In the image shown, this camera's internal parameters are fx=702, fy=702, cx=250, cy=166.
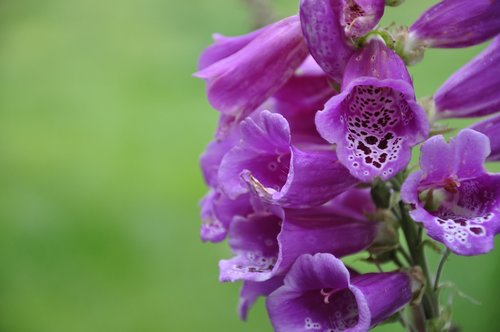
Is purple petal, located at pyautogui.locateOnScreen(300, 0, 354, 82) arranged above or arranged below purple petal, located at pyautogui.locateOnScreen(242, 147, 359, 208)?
above

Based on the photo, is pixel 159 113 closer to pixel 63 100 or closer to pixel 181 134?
pixel 181 134

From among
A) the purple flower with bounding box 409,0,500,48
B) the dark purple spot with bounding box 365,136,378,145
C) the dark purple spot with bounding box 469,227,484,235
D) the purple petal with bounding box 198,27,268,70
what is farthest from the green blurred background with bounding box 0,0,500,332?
the dark purple spot with bounding box 469,227,484,235

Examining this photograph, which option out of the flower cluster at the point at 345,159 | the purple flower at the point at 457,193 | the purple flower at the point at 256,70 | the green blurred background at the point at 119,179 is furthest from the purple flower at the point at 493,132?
the green blurred background at the point at 119,179

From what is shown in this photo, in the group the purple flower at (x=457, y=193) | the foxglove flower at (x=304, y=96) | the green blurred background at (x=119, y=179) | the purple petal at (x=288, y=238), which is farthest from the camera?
the green blurred background at (x=119, y=179)

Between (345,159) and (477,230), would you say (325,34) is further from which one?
(477,230)

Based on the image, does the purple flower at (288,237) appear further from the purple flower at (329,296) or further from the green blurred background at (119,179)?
the green blurred background at (119,179)

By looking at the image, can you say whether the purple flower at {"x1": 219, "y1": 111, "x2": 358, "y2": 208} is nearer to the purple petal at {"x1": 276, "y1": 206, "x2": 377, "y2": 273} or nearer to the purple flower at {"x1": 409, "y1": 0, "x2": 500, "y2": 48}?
the purple petal at {"x1": 276, "y1": 206, "x2": 377, "y2": 273}

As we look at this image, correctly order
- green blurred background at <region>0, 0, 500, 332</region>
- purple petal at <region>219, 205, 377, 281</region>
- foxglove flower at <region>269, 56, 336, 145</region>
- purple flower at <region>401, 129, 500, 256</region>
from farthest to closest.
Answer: green blurred background at <region>0, 0, 500, 332</region>, foxglove flower at <region>269, 56, 336, 145</region>, purple petal at <region>219, 205, 377, 281</region>, purple flower at <region>401, 129, 500, 256</region>
